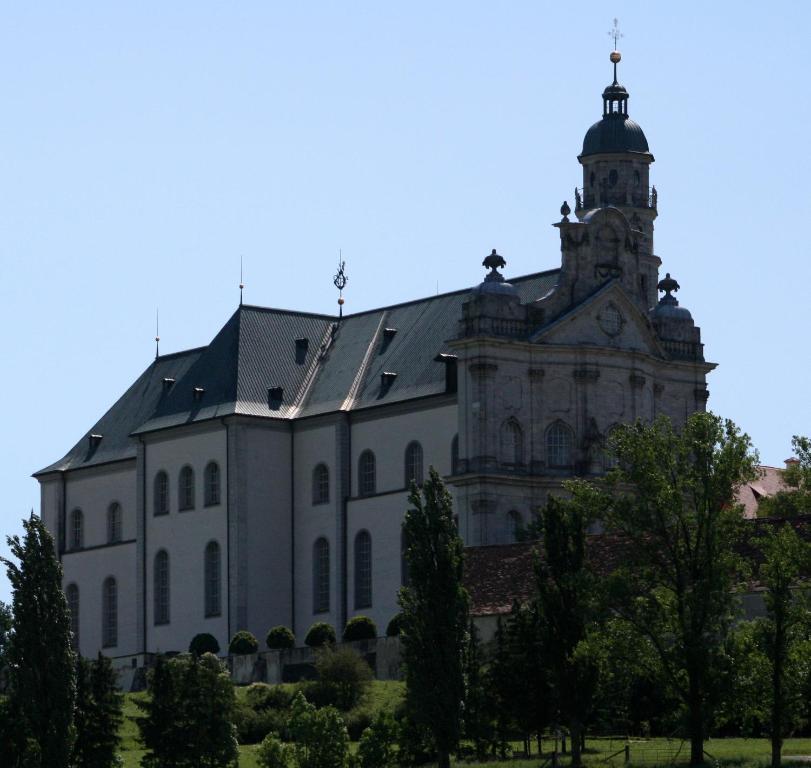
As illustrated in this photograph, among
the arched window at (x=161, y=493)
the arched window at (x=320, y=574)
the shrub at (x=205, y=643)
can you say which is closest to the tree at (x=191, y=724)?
the shrub at (x=205, y=643)

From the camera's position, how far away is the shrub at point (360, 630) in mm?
112938

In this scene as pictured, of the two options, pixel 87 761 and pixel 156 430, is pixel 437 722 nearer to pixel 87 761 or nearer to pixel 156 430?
pixel 87 761

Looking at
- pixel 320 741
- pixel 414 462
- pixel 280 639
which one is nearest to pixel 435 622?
pixel 320 741

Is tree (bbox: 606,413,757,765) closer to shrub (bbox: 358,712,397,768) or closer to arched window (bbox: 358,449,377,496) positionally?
shrub (bbox: 358,712,397,768)

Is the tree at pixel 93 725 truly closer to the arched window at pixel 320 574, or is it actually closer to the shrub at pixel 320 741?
the shrub at pixel 320 741

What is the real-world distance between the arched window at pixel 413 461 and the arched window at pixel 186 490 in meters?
12.3

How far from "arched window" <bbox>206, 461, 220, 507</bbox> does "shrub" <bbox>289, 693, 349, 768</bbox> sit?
149 ft

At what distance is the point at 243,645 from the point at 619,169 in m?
36.6

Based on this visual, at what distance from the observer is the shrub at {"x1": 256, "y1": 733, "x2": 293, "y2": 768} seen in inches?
3297

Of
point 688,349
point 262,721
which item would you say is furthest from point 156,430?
point 262,721

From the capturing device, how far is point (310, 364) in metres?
133

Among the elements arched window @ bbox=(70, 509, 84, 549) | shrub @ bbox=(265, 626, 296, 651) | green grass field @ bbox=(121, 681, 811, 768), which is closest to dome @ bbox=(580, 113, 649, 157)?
arched window @ bbox=(70, 509, 84, 549)

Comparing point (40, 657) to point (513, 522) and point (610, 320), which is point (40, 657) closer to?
point (513, 522)

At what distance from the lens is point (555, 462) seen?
4788 inches
